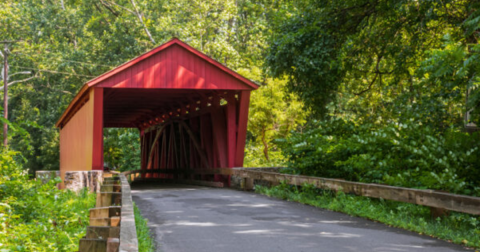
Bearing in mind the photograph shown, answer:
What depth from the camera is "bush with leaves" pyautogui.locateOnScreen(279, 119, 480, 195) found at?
799 centimetres

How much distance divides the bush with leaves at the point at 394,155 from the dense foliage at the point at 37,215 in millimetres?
4623

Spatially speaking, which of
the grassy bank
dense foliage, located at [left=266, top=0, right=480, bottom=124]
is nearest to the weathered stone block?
the grassy bank

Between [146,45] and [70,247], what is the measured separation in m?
27.9

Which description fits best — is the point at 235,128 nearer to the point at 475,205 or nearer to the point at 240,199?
the point at 240,199

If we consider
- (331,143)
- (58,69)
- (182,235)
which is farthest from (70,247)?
(58,69)

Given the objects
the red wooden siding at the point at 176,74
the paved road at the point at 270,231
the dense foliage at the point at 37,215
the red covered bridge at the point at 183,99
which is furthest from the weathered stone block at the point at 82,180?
the red wooden siding at the point at 176,74

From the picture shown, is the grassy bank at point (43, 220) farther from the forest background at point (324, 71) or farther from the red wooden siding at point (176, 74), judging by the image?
the red wooden siding at point (176, 74)

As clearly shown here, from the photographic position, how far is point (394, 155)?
9656 millimetres

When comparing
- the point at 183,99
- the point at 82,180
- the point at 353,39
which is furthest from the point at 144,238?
the point at 183,99

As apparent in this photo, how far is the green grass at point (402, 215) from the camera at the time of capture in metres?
6.36

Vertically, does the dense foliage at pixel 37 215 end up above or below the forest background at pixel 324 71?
below

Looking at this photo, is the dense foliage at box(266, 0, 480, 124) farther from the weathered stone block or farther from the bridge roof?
the weathered stone block

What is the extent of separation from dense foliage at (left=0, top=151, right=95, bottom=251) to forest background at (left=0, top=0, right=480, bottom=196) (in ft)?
2.56

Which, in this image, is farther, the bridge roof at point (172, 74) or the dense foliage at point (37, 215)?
the bridge roof at point (172, 74)
